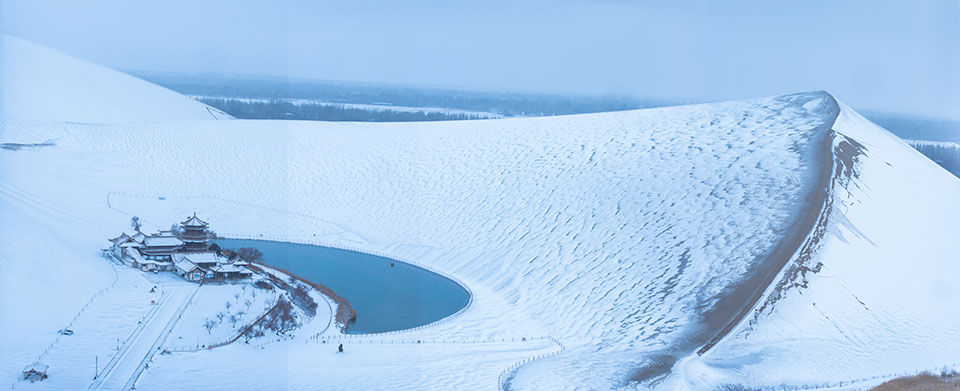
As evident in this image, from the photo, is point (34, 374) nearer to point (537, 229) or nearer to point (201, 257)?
point (201, 257)

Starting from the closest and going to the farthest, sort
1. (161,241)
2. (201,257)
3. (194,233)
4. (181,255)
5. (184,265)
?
(184,265), (201,257), (181,255), (161,241), (194,233)

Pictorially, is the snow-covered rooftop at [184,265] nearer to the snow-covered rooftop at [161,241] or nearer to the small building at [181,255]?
the small building at [181,255]

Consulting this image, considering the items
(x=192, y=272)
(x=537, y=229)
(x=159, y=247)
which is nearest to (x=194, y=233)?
(x=159, y=247)

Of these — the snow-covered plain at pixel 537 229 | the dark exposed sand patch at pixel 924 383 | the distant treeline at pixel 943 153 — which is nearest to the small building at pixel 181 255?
the snow-covered plain at pixel 537 229

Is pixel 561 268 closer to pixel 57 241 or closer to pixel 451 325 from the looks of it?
pixel 451 325

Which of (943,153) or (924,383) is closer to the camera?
(924,383)

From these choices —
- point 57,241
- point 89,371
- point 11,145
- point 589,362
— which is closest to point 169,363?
point 89,371
